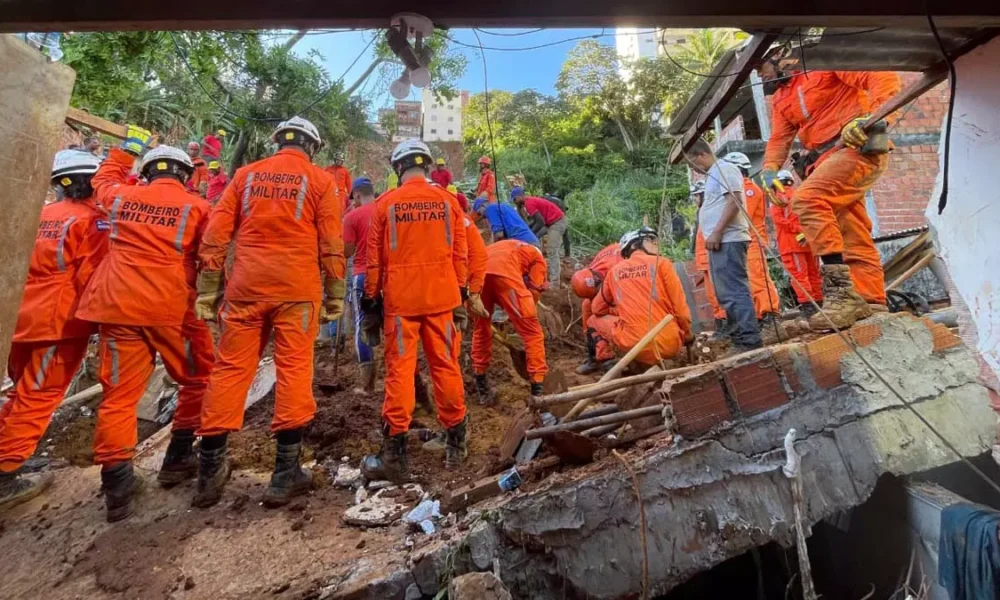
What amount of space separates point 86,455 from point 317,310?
2711 millimetres

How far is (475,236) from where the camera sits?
4.03 m

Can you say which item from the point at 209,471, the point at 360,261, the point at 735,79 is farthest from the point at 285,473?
the point at 735,79

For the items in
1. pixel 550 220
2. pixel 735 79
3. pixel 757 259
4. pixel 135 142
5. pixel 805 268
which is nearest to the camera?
pixel 735 79

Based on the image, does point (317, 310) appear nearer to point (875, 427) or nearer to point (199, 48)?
point (875, 427)

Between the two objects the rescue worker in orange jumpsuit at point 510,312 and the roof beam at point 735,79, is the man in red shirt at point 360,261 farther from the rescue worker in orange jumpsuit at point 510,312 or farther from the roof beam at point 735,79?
the roof beam at point 735,79

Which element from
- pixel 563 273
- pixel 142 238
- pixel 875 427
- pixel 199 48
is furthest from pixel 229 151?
pixel 875 427

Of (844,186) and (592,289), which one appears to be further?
(592,289)

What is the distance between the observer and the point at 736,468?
236 cm

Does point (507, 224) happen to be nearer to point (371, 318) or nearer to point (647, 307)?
point (647, 307)

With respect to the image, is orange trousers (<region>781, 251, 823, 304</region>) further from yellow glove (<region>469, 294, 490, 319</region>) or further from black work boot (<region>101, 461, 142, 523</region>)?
Answer: black work boot (<region>101, 461, 142, 523</region>)

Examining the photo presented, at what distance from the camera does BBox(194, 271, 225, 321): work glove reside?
10.0 feet

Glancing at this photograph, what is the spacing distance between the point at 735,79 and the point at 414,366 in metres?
2.45

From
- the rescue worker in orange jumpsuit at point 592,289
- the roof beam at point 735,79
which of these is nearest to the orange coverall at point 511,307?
the rescue worker in orange jumpsuit at point 592,289

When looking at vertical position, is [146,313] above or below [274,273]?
below
